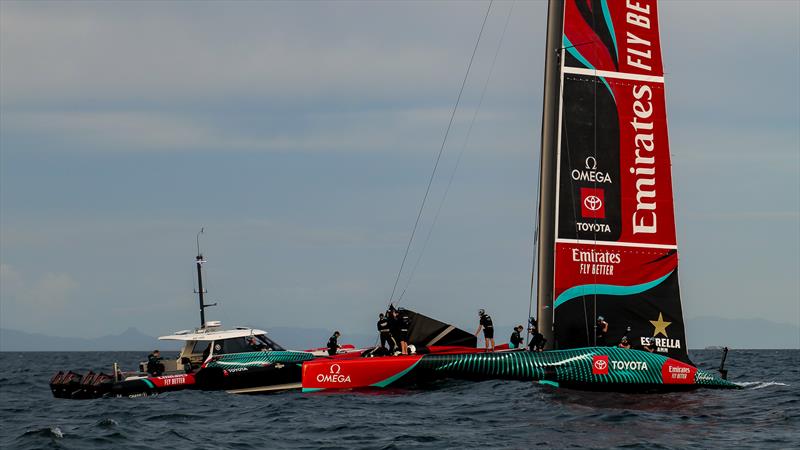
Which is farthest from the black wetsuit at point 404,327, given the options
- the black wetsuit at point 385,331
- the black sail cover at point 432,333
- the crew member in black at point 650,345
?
the crew member in black at point 650,345

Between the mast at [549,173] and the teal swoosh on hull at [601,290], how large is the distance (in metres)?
0.30

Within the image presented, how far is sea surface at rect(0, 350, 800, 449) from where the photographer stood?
643 inches

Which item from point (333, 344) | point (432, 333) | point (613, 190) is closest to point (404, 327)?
point (432, 333)

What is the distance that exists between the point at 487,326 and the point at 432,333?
1438 millimetres

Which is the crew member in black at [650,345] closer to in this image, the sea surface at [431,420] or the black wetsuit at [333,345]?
the sea surface at [431,420]

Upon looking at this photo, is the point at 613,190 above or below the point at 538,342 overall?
above

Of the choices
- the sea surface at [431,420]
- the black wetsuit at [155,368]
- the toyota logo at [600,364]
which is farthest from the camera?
the black wetsuit at [155,368]

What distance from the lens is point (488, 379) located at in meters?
21.9

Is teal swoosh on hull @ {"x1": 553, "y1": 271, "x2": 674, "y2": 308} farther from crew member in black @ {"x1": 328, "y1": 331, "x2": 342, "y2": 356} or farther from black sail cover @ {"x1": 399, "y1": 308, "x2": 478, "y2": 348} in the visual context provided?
crew member in black @ {"x1": 328, "y1": 331, "x2": 342, "y2": 356}

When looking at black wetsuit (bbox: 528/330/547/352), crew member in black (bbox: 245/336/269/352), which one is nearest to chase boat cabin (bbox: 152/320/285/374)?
crew member in black (bbox: 245/336/269/352)

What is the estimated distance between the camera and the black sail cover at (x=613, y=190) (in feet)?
78.8

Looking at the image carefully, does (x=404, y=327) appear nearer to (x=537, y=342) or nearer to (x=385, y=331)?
(x=385, y=331)

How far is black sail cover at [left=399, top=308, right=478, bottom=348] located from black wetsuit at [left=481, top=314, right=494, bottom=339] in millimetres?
354

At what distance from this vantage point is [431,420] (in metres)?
18.3
